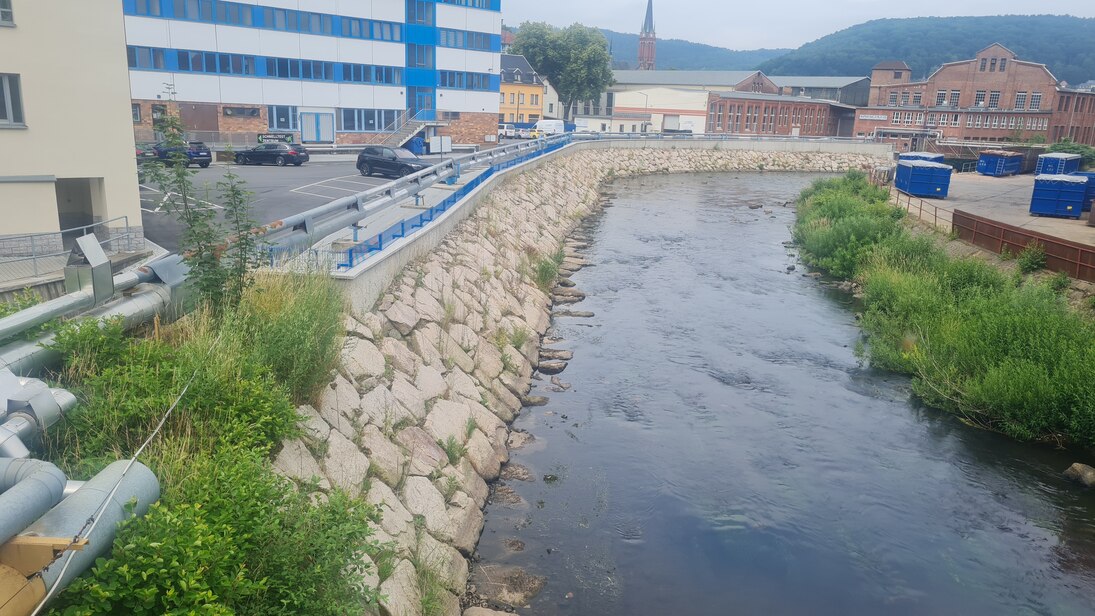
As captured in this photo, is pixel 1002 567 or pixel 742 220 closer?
pixel 1002 567

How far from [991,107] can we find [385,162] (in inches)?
3010

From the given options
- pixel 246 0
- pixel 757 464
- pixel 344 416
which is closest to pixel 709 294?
pixel 757 464

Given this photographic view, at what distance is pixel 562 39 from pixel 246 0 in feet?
170

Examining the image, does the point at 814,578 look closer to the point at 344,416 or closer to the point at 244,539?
the point at 344,416

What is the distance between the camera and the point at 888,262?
24172 mm

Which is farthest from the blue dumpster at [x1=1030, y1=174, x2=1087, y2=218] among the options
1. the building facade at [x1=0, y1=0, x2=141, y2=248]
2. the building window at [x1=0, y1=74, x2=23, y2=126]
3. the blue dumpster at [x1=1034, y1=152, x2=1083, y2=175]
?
the building window at [x1=0, y1=74, x2=23, y2=126]

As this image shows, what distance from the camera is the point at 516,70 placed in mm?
90188

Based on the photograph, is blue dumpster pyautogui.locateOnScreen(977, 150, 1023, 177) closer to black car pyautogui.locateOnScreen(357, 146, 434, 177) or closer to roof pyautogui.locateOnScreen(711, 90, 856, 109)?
black car pyautogui.locateOnScreen(357, 146, 434, 177)

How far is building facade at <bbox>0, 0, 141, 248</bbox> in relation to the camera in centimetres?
1967

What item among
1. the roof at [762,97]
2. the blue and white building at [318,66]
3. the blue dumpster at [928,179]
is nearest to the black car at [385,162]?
the blue and white building at [318,66]

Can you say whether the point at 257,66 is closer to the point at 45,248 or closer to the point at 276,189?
the point at 276,189

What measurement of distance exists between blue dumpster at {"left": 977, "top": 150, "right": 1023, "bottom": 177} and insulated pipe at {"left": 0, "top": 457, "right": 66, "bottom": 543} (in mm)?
57789

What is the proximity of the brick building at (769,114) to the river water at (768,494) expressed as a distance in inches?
3114

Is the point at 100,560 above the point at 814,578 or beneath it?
above
